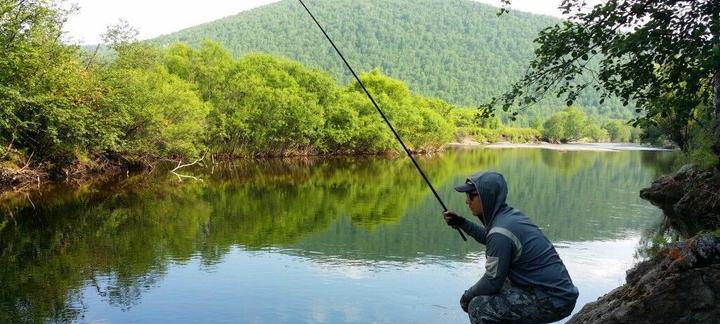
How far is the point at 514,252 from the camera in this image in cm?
477

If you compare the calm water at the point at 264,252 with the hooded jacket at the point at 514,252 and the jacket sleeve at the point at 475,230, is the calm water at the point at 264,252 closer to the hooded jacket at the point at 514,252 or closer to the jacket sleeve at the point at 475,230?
the jacket sleeve at the point at 475,230

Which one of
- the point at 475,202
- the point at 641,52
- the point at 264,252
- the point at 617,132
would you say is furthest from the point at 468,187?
the point at 617,132

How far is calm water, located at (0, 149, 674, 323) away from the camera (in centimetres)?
1112

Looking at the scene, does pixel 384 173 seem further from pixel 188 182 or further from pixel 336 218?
pixel 336 218

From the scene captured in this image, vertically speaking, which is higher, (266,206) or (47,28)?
(47,28)

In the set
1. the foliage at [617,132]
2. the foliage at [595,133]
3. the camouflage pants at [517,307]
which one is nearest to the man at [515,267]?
the camouflage pants at [517,307]

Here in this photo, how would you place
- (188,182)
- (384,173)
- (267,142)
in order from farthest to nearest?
(267,142) < (384,173) < (188,182)

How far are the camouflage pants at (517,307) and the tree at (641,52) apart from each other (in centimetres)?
400

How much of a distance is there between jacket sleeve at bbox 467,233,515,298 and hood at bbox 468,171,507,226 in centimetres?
27

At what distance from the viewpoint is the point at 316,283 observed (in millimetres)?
12922

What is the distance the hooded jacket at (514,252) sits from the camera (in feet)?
15.5

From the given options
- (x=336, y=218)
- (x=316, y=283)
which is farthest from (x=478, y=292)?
(x=336, y=218)

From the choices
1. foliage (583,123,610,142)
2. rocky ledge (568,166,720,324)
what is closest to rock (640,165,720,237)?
rocky ledge (568,166,720,324)

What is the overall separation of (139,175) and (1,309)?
1141 inches
